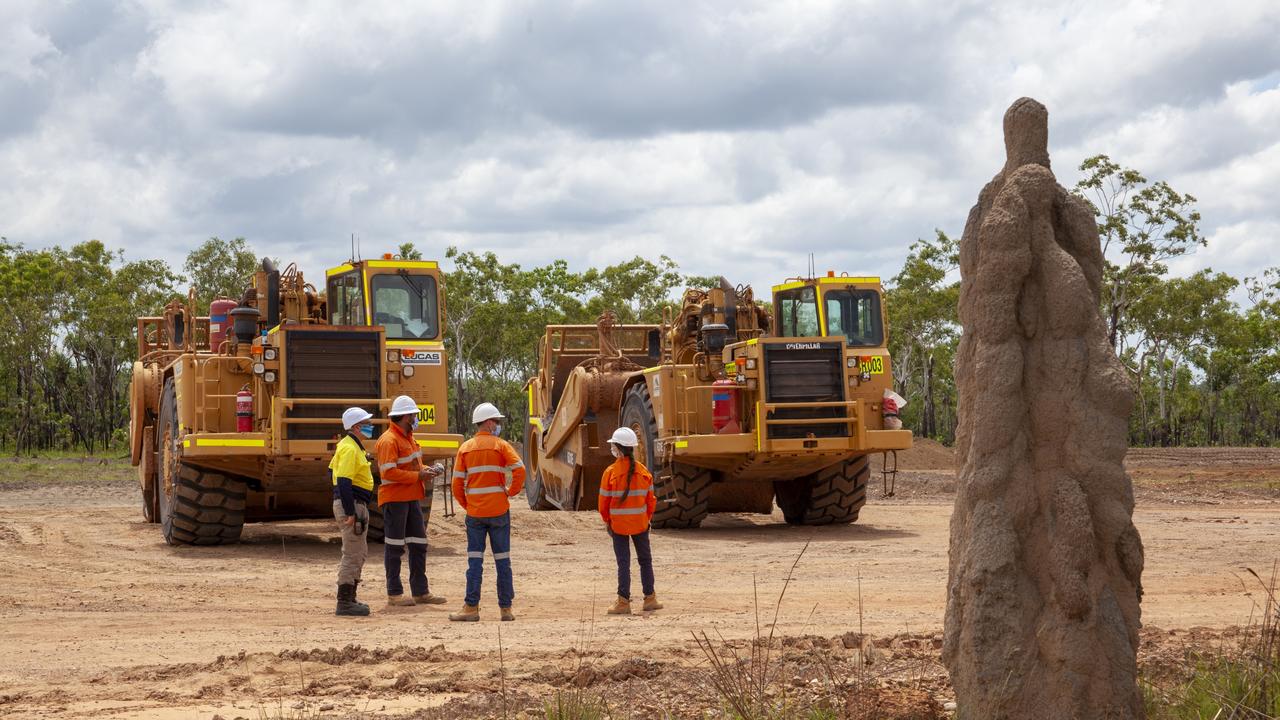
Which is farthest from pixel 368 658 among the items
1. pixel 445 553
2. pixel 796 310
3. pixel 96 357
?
pixel 96 357

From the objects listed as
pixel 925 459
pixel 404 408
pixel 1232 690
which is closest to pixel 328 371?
pixel 404 408

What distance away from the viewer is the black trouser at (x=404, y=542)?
40.3 ft

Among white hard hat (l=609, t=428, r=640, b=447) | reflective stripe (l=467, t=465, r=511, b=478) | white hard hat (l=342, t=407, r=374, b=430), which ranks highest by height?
white hard hat (l=342, t=407, r=374, b=430)

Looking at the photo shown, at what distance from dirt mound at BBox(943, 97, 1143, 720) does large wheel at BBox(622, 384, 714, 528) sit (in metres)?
11.7

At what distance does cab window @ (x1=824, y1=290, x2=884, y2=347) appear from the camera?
62.1ft

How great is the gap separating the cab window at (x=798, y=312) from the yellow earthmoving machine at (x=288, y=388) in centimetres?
474

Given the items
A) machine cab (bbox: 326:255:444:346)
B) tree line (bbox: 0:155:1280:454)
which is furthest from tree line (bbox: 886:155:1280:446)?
machine cab (bbox: 326:255:444:346)

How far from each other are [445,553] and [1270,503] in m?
15.0

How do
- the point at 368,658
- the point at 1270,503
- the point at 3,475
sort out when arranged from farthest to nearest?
1. the point at 3,475
2. the point at 1270,503
3. the point at 368,658

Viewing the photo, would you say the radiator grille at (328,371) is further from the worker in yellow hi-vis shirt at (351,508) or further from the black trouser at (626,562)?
the black trouser at (626,562)

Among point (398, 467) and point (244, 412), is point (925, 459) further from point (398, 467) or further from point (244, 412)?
point (398, 467)

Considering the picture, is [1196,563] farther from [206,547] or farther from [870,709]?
[206,547]

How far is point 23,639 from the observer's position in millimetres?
10438

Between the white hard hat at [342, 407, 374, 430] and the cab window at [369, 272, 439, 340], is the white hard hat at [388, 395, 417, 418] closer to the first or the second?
the white hard hat at [342, 407, 374, 430]
